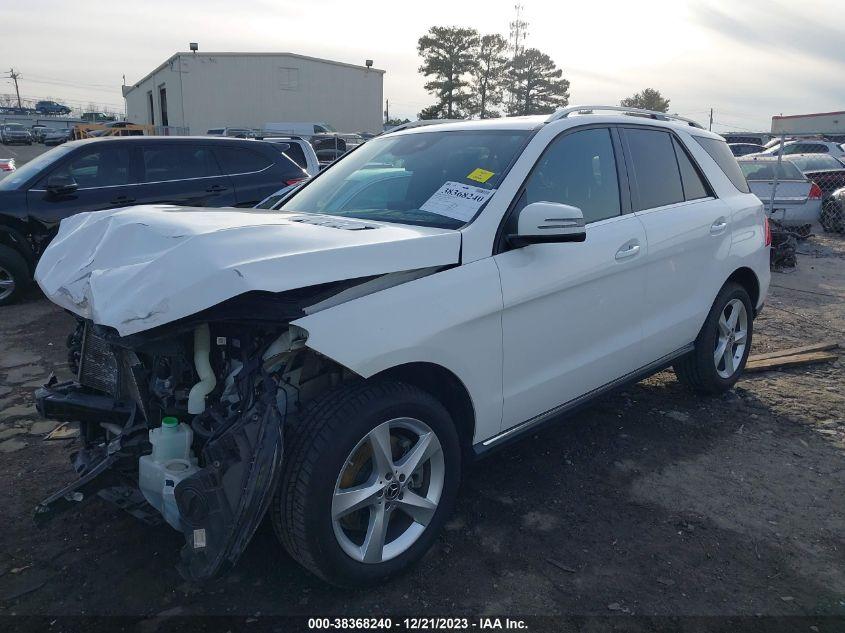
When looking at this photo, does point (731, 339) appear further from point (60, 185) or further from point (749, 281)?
point (60, 185)

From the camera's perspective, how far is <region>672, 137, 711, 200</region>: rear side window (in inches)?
170

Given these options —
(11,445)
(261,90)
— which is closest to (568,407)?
(11,445)

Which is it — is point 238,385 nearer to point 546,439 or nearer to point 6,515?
point 6,515

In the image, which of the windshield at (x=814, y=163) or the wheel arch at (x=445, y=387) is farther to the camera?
the windshield at (x=814, y=163)

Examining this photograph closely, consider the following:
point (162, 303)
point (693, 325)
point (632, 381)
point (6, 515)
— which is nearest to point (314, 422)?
point (162, 303)

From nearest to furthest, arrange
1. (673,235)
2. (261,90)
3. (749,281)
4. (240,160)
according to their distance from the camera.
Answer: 1. (673,235)
2. (749,281)
3. (240,160)
4. (261,90)

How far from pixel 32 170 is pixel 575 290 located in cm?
679

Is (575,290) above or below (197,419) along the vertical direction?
above

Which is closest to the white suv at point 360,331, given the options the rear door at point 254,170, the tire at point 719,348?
the tire at point 719,348

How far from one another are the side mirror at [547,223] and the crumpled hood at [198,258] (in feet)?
1.03

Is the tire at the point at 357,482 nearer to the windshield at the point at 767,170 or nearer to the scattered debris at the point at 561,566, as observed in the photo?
the scattered debris at the point at 561,566

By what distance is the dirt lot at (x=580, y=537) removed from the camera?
2668 mm

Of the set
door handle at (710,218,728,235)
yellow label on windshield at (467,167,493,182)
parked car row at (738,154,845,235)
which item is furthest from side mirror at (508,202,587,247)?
parked car row at (738,154,845,235)

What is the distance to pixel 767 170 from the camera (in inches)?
499
